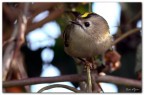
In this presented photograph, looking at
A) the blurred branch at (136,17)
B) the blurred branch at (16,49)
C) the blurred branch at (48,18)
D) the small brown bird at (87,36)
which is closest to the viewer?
the small brown bird at (87,36)

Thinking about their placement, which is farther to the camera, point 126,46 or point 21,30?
point 126,46

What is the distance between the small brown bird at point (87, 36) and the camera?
115 centimetres

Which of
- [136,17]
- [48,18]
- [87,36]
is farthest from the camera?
[136,17]

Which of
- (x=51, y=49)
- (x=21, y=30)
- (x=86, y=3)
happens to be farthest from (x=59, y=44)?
(x=21, y=30)

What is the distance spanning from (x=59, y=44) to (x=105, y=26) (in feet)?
2.38

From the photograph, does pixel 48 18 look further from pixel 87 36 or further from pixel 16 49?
pixel 87 36

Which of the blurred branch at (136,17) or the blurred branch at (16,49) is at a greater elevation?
the blurred branch at (136,17)

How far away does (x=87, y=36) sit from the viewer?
115cm

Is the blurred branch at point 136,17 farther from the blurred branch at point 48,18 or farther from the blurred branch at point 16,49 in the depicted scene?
the blurred branch at point 16,49

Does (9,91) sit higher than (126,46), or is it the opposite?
(126,46)

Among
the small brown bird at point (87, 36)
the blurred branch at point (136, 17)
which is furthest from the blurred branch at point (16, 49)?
the blurred branch at point (136, 17)

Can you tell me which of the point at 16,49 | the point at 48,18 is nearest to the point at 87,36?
the point at 16,49

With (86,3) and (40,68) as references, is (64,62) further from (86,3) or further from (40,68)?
(86,3)

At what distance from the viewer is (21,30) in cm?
146
